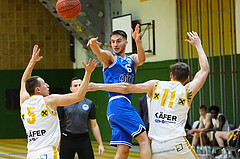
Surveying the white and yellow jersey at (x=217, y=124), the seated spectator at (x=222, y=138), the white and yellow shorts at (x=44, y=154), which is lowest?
the seated spectator at (x=222, y=138)

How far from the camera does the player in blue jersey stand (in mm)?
5785

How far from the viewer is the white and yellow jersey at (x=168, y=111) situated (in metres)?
4.87

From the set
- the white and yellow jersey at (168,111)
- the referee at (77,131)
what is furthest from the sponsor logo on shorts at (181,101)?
the referee at (77,131)

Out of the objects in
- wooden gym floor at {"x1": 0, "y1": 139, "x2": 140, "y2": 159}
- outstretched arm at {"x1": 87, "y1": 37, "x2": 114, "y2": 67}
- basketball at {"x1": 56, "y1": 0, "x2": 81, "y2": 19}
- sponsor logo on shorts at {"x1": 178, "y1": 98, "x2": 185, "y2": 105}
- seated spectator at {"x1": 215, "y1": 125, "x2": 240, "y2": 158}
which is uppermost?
basketball at {"x1": 56, "y1": 0, "x2": 81, "y2": 19}

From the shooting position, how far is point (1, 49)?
64.3 feet

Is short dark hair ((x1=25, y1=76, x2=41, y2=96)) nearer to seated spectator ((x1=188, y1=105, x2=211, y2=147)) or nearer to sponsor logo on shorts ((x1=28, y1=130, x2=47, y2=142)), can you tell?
sponsor logo on shorts ((x1=28, y1=130, x2=47, y2=142))

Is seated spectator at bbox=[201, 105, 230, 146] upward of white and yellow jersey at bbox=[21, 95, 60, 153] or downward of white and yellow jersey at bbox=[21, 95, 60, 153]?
downward

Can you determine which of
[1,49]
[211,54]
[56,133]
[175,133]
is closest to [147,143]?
[175,133]

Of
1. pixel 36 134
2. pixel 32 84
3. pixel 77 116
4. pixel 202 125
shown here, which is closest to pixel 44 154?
pixel 36 134

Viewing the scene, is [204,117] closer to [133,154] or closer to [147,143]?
[133,154]

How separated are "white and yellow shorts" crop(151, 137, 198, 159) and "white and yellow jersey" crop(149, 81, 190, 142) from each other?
2.1 inches

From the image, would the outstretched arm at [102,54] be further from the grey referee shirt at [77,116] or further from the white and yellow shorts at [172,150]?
the white and yellow shorts at [172,150]

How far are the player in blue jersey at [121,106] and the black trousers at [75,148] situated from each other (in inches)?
34.7

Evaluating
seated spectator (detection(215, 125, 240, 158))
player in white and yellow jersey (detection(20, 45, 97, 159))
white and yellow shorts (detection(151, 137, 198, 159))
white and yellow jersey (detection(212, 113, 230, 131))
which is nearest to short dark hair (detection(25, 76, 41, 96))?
player in white and yellow jersey (detection(20, 45, 97, 159))
